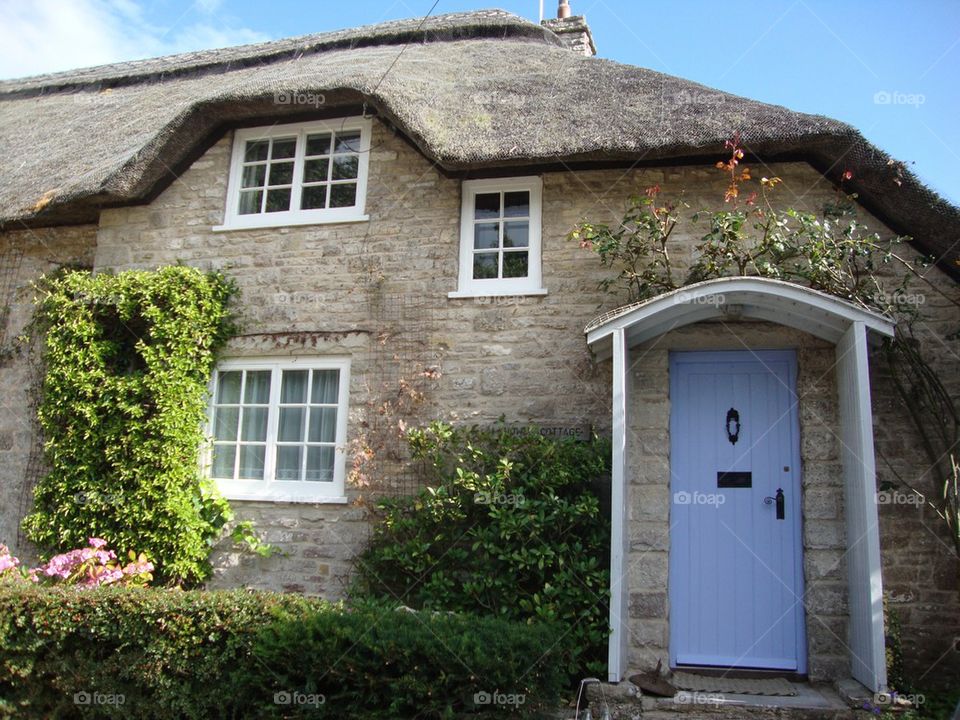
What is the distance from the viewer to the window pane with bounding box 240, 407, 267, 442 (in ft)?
24.6

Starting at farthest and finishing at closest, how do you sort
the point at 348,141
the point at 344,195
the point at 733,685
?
the point at 348,141 → the point at 344,195 → the point at 733,685

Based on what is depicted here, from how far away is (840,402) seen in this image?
6035mm

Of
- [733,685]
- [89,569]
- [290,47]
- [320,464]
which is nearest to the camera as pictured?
[733,685]

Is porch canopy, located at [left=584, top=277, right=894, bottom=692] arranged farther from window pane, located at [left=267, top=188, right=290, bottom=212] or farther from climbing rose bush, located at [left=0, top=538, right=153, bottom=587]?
climbing rose bush, located at [left=0, top=538, right=153, bottom=587]

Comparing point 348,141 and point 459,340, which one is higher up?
point 348,141

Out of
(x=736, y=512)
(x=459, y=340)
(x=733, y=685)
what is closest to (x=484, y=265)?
(x=459, y=340)

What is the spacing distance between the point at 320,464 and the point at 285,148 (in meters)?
3.34

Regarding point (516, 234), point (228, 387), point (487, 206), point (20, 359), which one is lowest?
point (228, 387)

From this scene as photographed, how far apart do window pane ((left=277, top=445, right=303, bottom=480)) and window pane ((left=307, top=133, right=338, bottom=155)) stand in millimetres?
3032

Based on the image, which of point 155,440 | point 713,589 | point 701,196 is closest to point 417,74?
point 701,196

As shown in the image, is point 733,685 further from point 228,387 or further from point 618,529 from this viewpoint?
point 228,387

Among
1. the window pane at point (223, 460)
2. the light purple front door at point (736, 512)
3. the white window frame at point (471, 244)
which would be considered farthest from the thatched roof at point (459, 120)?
the window pane at point (223, 460)

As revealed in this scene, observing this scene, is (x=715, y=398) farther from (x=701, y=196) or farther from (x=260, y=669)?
(x=260, y=669)

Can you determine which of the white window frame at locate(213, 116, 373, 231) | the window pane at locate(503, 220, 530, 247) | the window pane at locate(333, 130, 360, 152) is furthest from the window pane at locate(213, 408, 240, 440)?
the window pane at locate(503, 220, 530, 247)
